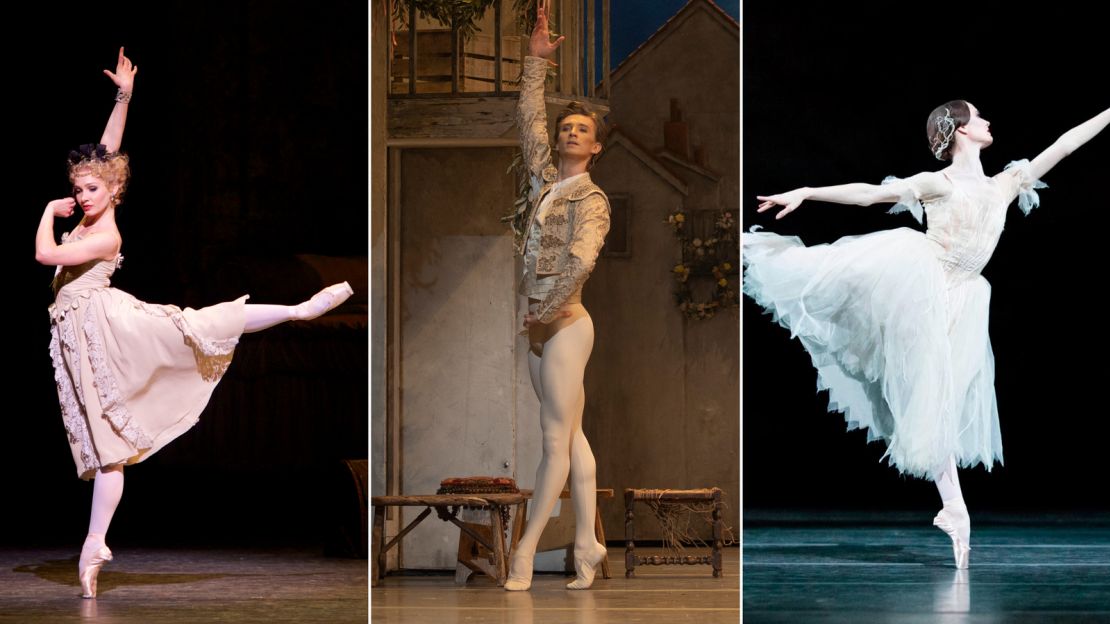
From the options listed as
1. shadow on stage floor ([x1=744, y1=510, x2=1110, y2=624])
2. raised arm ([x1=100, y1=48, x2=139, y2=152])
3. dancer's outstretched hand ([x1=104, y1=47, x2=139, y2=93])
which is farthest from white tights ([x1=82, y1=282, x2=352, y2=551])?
shadow on stage floor ([x1=744, y1=510, x2=1110, y2=624])

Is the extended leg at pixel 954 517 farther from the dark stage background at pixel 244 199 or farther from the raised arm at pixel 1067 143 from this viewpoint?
the dark stage background at pixel 244 199

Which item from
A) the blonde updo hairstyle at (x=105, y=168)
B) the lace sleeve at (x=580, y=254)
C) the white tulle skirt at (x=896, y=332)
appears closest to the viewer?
the lace sleeve at (x=580, y=254)

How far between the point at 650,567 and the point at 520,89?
170 cm

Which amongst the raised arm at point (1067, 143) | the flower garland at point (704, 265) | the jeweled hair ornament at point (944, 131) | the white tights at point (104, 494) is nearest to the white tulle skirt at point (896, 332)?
the jeweled hair ornament at point (944, 131)

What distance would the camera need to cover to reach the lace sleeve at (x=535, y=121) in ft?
17.9

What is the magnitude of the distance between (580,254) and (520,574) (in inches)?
40.4

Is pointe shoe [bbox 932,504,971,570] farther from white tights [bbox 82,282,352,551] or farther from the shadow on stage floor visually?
white tights [bbox 82,282,352,551]

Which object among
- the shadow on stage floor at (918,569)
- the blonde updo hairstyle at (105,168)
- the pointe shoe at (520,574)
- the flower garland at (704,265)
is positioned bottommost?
the shadow on stage floor at (918,569)

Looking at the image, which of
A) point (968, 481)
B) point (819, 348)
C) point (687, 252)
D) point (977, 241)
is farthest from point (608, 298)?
point (968, 481)

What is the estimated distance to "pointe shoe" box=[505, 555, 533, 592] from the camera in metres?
5.42

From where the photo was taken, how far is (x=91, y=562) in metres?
5.56

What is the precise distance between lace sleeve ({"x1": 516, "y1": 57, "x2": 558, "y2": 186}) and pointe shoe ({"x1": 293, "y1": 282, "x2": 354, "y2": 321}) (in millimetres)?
708

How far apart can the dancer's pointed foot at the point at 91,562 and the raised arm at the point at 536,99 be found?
6.15 ft

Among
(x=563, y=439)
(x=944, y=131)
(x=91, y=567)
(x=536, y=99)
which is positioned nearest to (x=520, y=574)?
(x=563, y=439)
